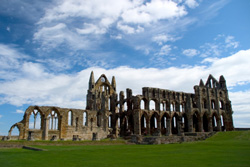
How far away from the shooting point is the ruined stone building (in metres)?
35.9

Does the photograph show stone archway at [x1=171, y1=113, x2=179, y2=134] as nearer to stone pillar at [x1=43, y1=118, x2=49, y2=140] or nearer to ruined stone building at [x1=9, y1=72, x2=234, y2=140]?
ruined stone building at [x1=9, y1=72, x2=234, y2=140]

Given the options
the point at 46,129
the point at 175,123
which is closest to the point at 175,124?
the point at 175,123

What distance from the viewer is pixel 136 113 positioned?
4006 cm

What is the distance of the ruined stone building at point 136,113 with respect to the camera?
118ft

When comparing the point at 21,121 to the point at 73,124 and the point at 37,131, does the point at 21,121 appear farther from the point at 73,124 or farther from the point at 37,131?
the point at 73,124

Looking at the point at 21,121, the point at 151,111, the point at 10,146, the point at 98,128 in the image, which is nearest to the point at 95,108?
the point at 98,128

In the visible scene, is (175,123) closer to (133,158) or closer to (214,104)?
(214,104)

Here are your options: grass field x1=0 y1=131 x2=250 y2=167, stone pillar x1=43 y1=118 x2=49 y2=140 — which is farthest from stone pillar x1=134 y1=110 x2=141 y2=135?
grass field x1=0 y1=131 x2=250 y2=167

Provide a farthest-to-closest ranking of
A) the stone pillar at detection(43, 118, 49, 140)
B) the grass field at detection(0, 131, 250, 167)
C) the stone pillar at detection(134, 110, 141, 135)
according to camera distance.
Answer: the stone pillar at detection(134, 110, 141, 135)
the stone pillar at detection(43, 118, 49, 140)
the grass field at detection(0, 131, 250, 167)

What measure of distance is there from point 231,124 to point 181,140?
2648 centimetres

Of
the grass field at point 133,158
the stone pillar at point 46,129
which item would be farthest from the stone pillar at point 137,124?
the grass field at point 133,158

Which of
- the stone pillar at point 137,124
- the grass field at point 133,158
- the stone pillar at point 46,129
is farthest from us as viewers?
the stone pillar at point 137,124

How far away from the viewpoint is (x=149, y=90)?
4303 cm

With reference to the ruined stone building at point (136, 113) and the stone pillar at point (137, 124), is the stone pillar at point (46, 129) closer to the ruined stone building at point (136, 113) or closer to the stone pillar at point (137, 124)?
the ruined stone building at point (136, 113)
